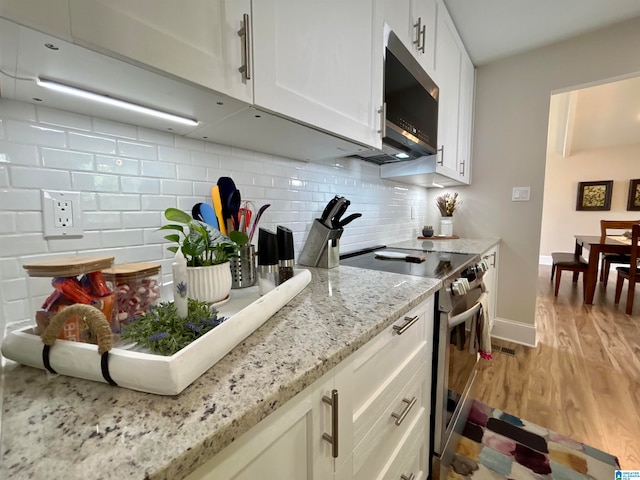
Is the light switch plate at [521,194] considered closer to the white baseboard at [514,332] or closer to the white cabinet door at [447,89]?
the white cabinet door at [447,89]

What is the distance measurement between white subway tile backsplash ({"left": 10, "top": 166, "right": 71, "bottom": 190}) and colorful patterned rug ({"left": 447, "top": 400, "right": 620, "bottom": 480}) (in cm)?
175

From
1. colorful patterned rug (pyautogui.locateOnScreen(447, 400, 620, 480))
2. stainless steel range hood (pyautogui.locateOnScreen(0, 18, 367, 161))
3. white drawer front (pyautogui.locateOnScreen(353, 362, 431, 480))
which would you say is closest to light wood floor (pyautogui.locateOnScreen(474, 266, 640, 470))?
colorful patterned rug (pyautogui.locateOnScreen(447, 400, 620, 480))

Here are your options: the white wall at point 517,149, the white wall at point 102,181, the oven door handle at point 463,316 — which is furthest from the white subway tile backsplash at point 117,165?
the white wall at point 517,149

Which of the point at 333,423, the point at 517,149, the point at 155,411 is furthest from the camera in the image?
the point at 517,149

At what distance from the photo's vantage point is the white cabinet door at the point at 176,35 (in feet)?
1.49

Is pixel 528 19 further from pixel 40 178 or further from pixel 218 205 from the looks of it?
pixel 40 178

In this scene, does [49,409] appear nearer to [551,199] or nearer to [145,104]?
[145,104]

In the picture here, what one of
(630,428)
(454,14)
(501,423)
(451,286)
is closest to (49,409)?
(451,286)

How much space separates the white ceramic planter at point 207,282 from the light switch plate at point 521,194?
8.40 feet

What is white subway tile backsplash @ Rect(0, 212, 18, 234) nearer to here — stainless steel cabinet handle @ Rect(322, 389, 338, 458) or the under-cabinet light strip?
the under-cabinet light strip

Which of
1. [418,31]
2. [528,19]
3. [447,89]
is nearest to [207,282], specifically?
[418,31]

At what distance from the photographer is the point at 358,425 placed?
61 centimetres

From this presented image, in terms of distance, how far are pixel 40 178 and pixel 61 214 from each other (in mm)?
92

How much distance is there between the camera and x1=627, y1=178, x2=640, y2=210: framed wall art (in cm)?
480
